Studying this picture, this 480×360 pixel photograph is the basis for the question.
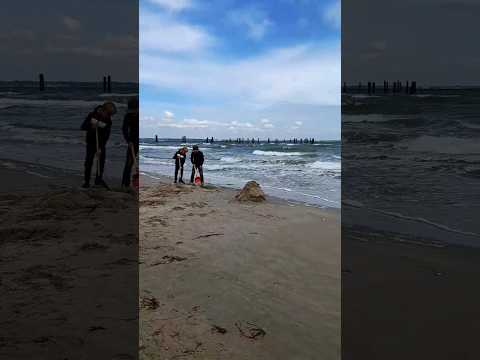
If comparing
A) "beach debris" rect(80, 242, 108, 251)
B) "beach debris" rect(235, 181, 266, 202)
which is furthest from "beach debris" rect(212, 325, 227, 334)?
"beach debris" rect(235, 181, 266, 202)

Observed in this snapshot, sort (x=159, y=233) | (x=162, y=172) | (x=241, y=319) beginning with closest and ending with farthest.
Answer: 1. (x=241, y=319)
2. (x=159, y=233)
3. (x=162, y=172)

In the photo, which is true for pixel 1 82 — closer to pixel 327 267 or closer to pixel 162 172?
pixel 327 267

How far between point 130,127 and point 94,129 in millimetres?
225

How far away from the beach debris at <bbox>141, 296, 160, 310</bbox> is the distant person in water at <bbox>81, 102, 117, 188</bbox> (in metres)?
1.18

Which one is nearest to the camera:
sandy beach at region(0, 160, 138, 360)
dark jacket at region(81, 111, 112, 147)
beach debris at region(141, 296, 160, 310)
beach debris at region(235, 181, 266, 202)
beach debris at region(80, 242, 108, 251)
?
sandy beach at region(0, 160, 138, 360)

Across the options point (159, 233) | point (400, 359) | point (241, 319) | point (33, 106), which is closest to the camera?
point (33, 106)

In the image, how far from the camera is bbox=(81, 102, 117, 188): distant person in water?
2223 mm

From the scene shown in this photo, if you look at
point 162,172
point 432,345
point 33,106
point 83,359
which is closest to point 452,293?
point 432,345

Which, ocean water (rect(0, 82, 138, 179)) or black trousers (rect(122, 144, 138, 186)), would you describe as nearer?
ocean water (rect(0, 82, 138, 179))

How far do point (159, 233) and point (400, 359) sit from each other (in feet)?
11.2

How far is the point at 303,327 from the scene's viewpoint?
2.80 metres

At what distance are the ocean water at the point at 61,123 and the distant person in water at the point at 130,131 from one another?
0.11 ft

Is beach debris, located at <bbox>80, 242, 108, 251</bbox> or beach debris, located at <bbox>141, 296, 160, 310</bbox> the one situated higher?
beach debris, located at <bbox>80, 242, 108, 251</bbox>

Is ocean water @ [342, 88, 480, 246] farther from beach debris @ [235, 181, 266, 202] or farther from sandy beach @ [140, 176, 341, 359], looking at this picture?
beach debris @ [235, 181, 266, 202]
